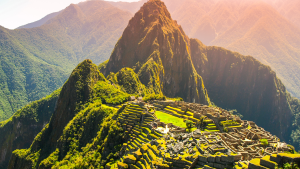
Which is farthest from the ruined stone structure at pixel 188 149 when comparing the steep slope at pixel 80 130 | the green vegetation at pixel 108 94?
the green vegetation at pixel 108 94

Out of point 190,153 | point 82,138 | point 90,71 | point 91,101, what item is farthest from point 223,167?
point 90,71

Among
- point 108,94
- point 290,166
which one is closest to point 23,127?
point 108,94

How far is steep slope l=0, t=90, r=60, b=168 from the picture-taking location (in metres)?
160

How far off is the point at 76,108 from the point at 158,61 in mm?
96799

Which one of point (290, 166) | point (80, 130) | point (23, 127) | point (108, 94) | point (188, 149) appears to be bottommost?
point (23, 127)

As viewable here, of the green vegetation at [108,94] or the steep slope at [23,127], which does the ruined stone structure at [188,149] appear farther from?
the steep slope at [23,127]

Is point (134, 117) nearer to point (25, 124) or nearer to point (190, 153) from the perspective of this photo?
point (190, 153)

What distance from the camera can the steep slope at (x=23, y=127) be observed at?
160 meters

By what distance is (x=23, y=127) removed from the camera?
167000mm

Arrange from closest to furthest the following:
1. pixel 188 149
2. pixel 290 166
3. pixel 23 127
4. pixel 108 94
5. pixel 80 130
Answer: pixel 290 166 < pixel 188 149 < pixel 80 130 < pixel 108 94 < pixel 23 127

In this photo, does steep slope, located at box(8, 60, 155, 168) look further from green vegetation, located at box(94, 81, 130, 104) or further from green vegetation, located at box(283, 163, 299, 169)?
green vegetation, located at box(283, 163, 299, 169)

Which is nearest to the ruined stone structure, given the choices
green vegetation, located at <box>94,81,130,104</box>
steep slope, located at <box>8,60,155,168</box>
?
steep slope, located at <box>8,60,155,168</box>

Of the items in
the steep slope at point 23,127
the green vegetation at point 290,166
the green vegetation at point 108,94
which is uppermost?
the green vegetation at point 108,94

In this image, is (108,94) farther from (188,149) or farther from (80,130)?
(188,149)
